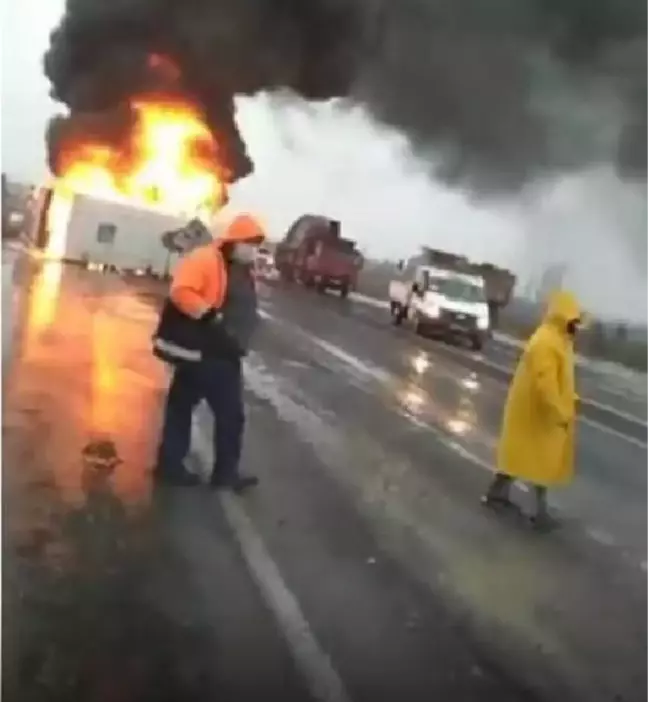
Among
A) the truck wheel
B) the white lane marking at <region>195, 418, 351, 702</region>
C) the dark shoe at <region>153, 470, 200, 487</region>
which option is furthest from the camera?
the truck wheel

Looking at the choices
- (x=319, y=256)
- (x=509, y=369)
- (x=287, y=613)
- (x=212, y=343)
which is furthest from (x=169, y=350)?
(x=509, y=369)

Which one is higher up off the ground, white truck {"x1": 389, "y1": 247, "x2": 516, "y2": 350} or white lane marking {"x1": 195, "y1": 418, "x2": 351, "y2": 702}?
white truck {"x1": 389, "y1": 247, "x2": 516, "y2": 350}

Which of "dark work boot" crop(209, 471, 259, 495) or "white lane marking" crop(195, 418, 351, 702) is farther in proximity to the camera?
"dark work boot" crop(209, 471, 259, 495)

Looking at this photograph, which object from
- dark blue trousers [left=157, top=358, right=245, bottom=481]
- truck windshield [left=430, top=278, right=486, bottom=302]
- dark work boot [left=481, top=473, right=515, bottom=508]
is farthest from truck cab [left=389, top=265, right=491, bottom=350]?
dark blue trousers [left=157, top=358, right=245, bottom=481]

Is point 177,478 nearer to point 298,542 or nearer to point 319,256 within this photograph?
point 298,542

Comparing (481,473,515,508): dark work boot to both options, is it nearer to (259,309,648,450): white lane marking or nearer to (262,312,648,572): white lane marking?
(262,312,648,572): white lane marking

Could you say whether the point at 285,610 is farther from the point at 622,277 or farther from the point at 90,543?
the point at 622,277

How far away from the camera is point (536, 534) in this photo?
1.82m

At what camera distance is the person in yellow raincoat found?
1.86 meters

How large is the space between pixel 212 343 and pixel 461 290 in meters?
0.47

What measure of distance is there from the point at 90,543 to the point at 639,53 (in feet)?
4.16

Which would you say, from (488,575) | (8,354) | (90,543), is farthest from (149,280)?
(488,575)

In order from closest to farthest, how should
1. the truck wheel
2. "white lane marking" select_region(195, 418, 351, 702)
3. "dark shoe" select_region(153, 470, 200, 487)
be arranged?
"white lane marking" select_region(195, 418, 351, 702) → "dark shoe" select_region(153, 470, 200, 487) → the truck wheel

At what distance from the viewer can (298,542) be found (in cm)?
177
